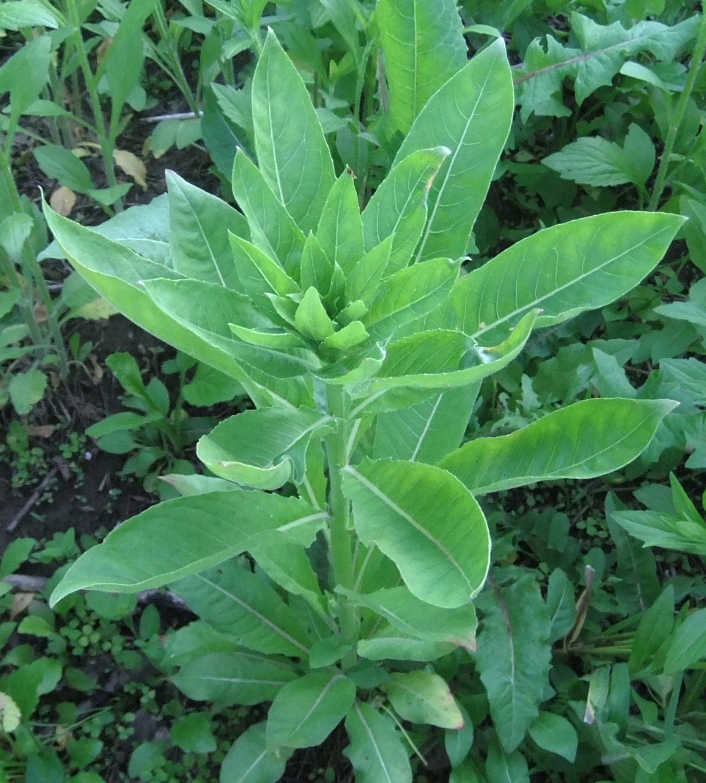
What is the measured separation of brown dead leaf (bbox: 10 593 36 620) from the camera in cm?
187

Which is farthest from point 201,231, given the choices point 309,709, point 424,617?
point 309,709

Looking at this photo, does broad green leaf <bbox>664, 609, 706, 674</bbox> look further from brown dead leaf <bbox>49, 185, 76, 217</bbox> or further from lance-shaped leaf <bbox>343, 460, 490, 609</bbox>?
brown dead leaf <bbox>49, 185, 76, 217</bbox>

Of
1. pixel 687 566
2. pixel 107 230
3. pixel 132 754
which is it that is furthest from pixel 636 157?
pixel 132 754

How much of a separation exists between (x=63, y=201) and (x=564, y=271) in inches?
75.8

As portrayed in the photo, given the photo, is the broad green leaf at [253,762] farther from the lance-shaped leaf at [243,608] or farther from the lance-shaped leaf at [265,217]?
the lance-shaped leaf at [265,217]

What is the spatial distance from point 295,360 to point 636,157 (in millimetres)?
1717

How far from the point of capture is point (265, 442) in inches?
37.0

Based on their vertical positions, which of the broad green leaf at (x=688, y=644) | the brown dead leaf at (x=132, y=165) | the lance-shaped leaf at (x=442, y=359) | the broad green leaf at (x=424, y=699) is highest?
the lance-shaped leaf at (x=442, y=359)

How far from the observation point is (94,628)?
6.18ft

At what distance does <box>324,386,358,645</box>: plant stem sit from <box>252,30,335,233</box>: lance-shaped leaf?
0.29 metres

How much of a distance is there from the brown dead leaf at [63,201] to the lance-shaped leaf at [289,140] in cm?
156

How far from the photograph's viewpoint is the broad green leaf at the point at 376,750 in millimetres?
1454

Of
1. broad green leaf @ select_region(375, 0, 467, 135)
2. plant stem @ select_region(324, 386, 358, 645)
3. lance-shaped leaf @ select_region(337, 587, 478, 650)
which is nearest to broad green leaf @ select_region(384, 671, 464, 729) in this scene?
plant stem @ select_region(324, 386, 358, 645)

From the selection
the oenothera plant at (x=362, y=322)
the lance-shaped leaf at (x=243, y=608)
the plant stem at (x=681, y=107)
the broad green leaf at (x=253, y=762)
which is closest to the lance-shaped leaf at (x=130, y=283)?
the oenothera plant at (x=362, y=322)
